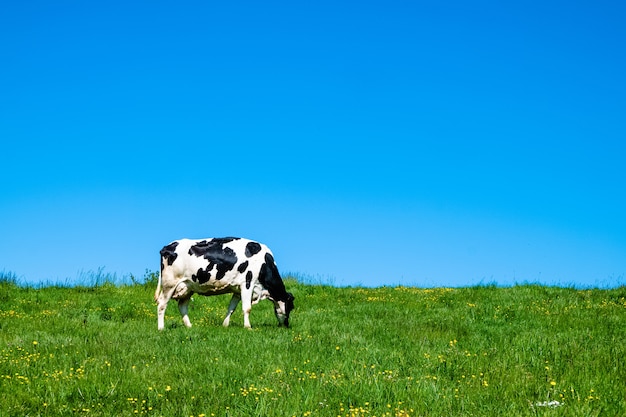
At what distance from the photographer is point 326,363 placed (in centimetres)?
1066

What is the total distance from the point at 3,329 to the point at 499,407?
40.9ft

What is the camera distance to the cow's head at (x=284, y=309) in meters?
16.6

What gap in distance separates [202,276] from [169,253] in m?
1.05

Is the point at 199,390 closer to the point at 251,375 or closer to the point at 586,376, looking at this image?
the point at 251,375

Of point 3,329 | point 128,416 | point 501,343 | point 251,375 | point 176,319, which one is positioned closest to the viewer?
point 128,416

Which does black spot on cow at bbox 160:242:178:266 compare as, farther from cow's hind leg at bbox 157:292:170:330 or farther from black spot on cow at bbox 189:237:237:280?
cow's hind leg at bbox 157:292:170:330

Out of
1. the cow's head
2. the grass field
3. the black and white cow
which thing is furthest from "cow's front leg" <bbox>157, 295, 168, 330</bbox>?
the cow's head

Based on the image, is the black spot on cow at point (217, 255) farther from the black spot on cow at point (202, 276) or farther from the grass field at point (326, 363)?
the grass field at point (326, 363)

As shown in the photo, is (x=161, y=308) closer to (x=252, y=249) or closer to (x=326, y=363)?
(x=252, y=249)

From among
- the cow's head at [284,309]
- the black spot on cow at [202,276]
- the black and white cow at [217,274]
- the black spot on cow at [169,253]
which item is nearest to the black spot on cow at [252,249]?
the black and white cow at [217,274]

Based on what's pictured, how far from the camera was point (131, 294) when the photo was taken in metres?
23.4

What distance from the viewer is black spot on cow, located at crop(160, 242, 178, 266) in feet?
54.5

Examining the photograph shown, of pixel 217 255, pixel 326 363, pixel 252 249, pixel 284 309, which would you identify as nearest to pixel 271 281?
pixel 284 309

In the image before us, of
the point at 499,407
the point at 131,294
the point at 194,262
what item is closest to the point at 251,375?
the point at 499,407
